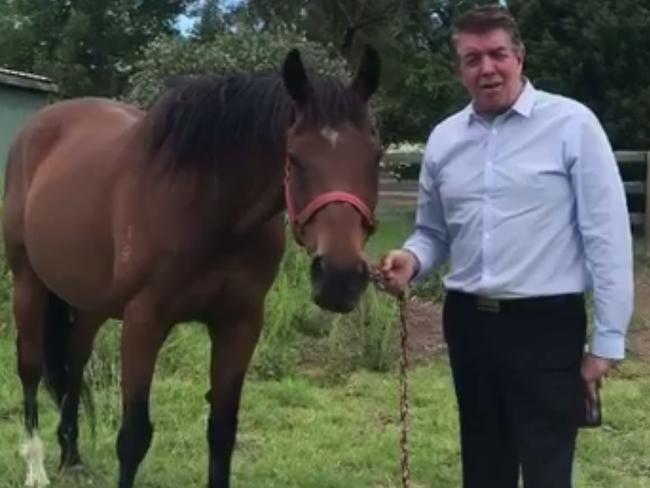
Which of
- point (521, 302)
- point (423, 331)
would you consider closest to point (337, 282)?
point (521, 302)

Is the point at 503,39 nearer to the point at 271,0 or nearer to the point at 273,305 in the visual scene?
the point at 273,305

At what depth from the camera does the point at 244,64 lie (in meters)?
10.4

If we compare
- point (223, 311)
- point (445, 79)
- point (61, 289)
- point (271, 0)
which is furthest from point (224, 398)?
point (271, 0)

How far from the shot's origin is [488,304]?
294 centimetres

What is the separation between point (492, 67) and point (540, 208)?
0.37 metres

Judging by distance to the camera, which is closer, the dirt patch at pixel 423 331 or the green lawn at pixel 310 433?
the green lawn at pixel 310 433

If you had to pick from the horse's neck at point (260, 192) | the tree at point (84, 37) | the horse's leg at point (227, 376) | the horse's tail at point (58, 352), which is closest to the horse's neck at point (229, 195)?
the horse's neck at point (260, 192)

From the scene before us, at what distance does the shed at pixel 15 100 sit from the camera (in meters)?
16.6

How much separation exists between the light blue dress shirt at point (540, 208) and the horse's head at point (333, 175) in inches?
9.7

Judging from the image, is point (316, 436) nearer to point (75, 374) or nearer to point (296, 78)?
point (75, 374)

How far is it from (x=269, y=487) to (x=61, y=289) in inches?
45.3

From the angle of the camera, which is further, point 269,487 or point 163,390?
point 163,390

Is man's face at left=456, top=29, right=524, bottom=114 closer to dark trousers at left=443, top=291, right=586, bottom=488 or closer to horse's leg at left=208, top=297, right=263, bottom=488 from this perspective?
dark trousers at left=443, top=291, right=586, bottom=488

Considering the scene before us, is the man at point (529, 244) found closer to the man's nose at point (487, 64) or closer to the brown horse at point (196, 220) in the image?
the man's nose at point (487, 64)
